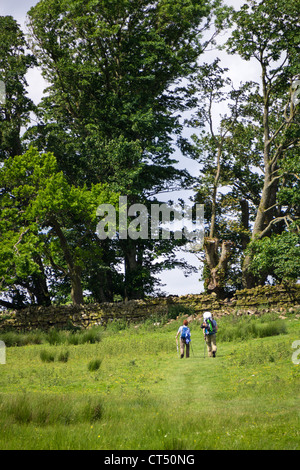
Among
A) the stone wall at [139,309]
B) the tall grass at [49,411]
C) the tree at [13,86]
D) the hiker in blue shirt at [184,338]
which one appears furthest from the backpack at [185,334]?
the tree at [13,86]

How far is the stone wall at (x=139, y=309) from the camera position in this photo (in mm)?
30062

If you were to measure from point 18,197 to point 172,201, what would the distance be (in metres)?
10.9

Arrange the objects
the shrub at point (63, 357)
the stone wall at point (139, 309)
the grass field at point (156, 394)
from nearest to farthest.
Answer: the grass field at point (156, 394)
the shrub at point (63, 357)
the stone wall at point (139, 309)

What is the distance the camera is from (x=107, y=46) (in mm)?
37938

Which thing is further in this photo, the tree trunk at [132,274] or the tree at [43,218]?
the tree trunk at [132,274]

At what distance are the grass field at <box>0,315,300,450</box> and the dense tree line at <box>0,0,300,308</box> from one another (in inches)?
364

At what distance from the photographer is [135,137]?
36969 millimetres

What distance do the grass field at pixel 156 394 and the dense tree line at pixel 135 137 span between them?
30.3 ft

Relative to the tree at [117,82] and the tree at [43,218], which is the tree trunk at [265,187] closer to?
the tree at [117,82]

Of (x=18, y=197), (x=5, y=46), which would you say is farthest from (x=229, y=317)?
(x=5, y=46)

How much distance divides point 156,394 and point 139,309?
17220 mm

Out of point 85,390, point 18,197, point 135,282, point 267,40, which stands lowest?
point 85,390
